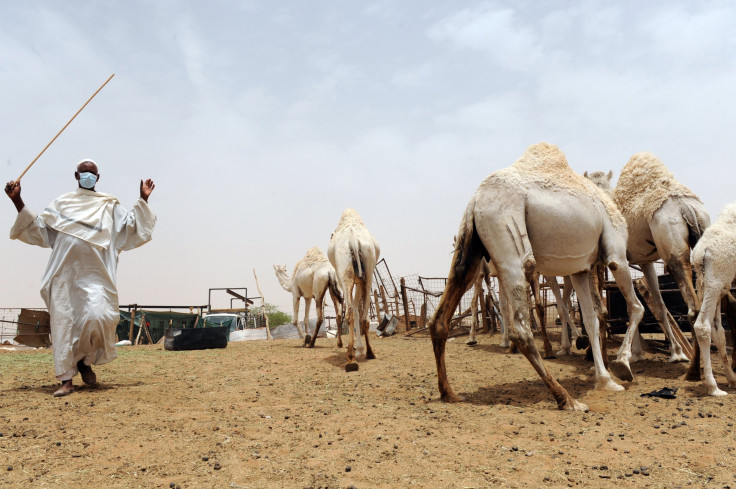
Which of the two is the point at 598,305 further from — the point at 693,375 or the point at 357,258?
the point at 357,258

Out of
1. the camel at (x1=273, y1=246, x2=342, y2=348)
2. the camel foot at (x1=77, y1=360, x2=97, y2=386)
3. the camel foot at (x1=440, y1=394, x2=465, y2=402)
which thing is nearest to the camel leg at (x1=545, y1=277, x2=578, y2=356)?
the camel foot at (x1=440, y1=394, x2=465, y2=402)

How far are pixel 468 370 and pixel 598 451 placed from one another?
3838mm

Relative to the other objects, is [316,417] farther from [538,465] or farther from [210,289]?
[210,289]

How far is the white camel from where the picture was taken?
5328 millimetres

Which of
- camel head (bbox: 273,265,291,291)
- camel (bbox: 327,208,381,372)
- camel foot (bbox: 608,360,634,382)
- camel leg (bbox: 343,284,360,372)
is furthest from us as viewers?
camel head (bbox: 273,265,291,291)

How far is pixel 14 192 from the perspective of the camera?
5559 millimetres

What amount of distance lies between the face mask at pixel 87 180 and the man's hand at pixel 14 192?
719mm

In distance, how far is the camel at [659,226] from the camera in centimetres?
656

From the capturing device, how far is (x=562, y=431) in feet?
12.9

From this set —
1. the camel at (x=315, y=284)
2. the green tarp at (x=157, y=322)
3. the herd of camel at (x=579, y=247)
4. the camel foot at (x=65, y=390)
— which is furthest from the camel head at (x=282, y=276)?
the camel foot at (x=65, y=390)

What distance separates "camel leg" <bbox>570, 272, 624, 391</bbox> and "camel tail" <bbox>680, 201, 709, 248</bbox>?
75.1 inches

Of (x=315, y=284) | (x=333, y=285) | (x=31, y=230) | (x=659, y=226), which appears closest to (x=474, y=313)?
(x=333, y=285)

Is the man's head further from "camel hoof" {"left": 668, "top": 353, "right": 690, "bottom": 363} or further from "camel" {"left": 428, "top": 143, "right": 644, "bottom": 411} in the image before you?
"camel hoof" {"left": 668, "top": 353, "right": 690, "bottom": 363}

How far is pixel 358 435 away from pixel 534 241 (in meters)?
2.90
